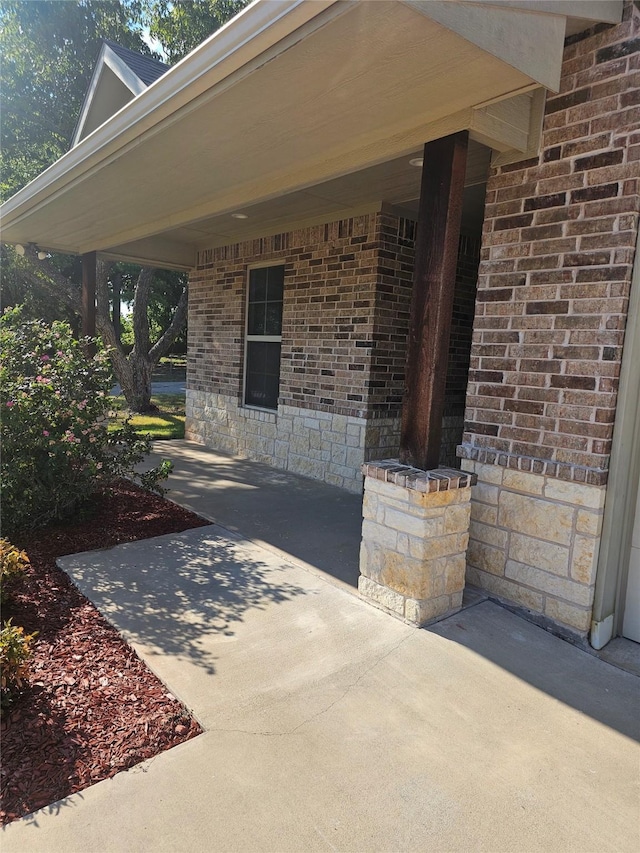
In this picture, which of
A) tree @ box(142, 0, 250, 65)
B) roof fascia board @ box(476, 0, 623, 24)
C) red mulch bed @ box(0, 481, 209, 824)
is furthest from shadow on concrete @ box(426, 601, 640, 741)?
tree @ box(142, 0, 250, 65)

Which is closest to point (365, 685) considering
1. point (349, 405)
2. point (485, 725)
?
point (485, 725)

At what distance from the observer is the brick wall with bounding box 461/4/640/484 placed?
2666 mm

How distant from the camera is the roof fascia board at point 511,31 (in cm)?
205

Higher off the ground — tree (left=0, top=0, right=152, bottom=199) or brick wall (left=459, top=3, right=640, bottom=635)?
tree (left=0, top=0, right=152, bottom=199)

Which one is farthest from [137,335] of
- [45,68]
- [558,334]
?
[558,334]

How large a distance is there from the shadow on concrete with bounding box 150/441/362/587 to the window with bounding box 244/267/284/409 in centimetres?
97

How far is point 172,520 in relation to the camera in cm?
459

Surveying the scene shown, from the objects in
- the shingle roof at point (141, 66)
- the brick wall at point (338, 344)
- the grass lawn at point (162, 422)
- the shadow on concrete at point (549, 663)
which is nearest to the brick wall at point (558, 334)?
the shadow on concrete at point (549, 663)

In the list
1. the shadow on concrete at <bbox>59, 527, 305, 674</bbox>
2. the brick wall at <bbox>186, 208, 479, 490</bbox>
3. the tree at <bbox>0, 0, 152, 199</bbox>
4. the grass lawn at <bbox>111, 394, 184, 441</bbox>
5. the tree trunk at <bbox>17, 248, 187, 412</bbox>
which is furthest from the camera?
the tree trunk at <bbox>17, 248, 187, 412</bbox>

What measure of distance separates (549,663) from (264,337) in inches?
214

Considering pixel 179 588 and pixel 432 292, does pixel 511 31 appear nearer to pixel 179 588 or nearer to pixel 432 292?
pixel 432 292

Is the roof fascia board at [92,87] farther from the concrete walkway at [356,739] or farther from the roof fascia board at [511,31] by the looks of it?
the concrete walkway at [356,739]

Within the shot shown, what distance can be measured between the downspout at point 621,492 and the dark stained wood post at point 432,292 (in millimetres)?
890

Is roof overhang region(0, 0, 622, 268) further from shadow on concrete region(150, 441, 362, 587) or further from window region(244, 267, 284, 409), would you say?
shadow on concrete region(150, 441, 362, 587)
